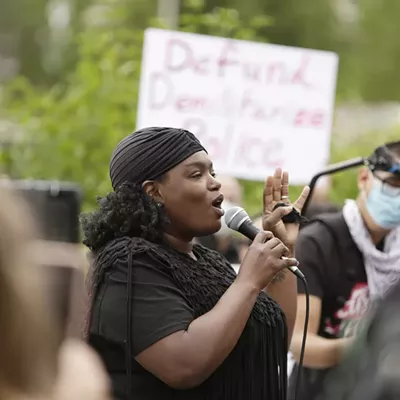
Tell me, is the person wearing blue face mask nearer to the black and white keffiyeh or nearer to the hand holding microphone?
the black and white keffiyeh

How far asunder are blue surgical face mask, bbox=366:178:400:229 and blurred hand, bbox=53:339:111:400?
2.18 meters

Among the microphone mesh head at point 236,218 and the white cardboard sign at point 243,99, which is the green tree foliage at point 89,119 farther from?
the microphone mesh head at point 236,218

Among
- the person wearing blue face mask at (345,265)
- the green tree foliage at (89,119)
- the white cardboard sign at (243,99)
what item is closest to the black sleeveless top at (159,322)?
the person wearing blue face mask at (345,265)

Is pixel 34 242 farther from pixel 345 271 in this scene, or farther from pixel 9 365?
pixel 345 271

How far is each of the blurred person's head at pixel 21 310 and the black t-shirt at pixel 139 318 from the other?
1.04m

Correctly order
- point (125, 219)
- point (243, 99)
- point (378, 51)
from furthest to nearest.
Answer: point (378, 51)
point (243, 99)
point (125, 219)

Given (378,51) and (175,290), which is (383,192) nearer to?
(175,290)

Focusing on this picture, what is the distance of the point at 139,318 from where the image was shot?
247cm

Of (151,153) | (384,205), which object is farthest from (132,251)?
(384,205)

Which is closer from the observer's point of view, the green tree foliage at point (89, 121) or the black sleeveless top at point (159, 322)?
the black sleeveless top at point (159, 322)

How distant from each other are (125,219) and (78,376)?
1.17 meters

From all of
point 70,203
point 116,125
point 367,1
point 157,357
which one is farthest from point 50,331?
point 367,1

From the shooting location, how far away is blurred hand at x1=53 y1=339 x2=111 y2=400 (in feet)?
4.80

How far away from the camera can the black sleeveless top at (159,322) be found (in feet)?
8.09
